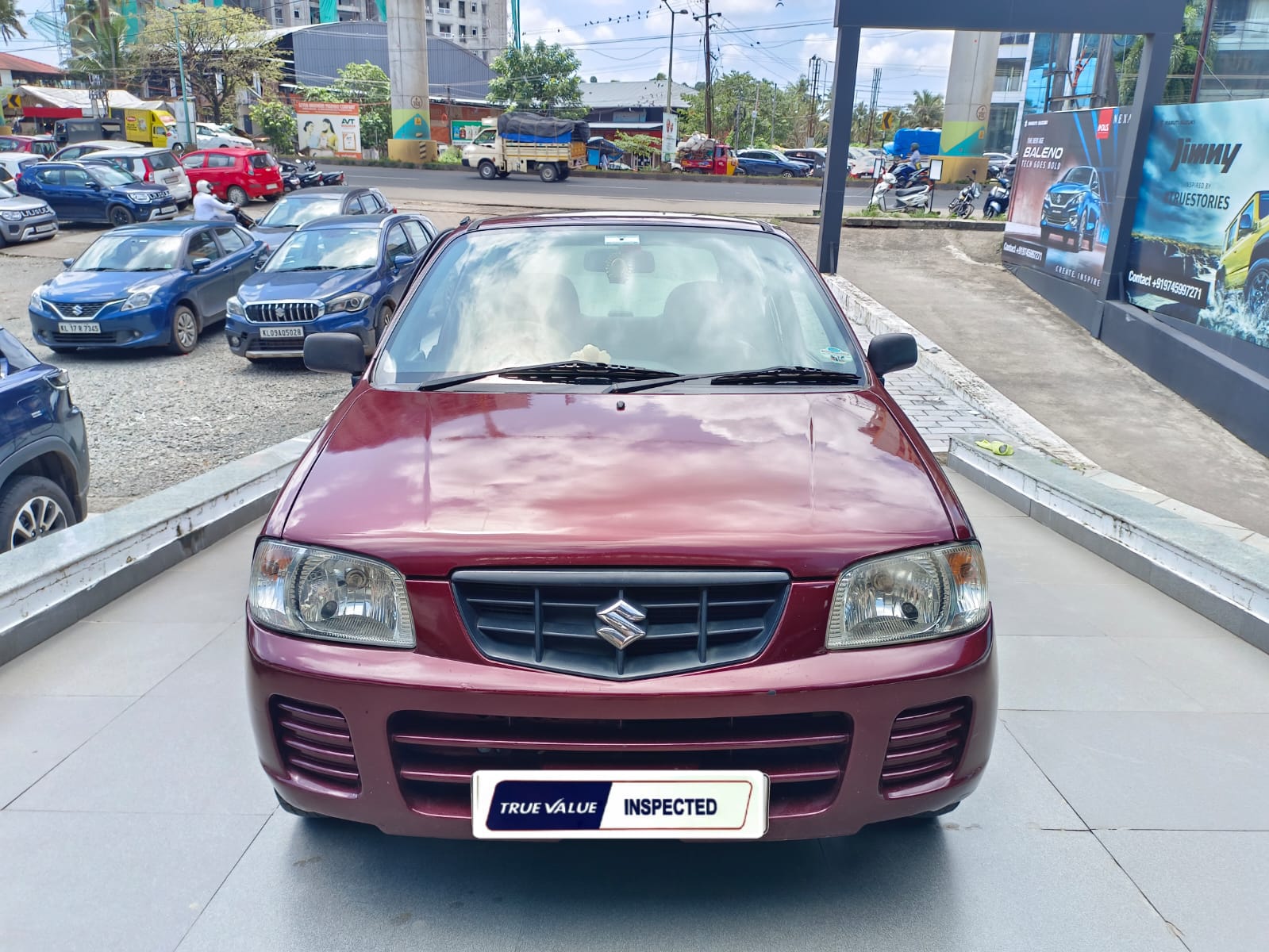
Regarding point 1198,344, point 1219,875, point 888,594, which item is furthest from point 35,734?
point 1198,344

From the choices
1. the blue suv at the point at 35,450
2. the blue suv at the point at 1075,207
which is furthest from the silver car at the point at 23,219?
the blue suv at the point at 1075,207

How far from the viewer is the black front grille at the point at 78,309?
35.6ft

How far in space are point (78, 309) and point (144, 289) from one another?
0.73 m

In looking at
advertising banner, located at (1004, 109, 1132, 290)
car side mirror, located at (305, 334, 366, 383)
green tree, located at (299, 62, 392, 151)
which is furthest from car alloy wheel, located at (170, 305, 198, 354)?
green tree, located at (299, 62, 392, 151)

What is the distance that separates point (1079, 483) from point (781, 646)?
4.30 m

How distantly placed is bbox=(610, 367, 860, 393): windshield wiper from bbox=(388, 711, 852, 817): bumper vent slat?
1.22 metres

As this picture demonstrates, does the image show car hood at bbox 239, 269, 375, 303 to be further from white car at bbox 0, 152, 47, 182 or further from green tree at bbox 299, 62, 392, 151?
green tree at bbox 299, 62, 392, 151

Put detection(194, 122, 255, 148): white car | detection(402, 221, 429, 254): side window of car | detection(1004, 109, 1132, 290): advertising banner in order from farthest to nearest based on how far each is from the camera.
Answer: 1. detection(194, 122, 255, 148): white car
2. detection(402, 221, 429, 254): side window of car
3. detection(1004, 109, 1132, 290): advertising banner

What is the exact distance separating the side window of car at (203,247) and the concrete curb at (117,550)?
7361 mm

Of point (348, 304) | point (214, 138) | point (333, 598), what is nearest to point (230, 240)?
point (348, 304)

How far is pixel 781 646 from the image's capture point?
216 centimetres

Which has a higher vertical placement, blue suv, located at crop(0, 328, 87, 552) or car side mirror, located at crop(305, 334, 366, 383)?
car side mirror, located at crop(305, 334, 366, 383)

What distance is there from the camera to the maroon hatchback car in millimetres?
2131

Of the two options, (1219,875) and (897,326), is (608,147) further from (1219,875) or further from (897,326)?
(1219,875)
